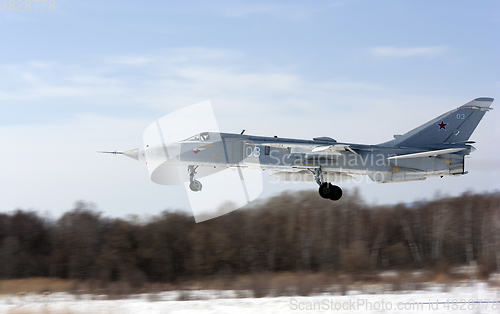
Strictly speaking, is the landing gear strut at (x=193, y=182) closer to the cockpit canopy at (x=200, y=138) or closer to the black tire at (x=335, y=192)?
the cockpit canopy at (x=200, y=138)

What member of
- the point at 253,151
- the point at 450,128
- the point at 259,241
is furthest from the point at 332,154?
the point at 259,241

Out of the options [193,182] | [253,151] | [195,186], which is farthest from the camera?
[253,151]

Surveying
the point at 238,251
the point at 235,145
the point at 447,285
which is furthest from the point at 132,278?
the point at 447,285

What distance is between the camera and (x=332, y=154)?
70.8 ft

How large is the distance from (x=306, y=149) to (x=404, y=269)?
20.6 metres

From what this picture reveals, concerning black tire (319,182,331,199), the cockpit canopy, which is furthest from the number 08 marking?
black tire (319,182,331,199)

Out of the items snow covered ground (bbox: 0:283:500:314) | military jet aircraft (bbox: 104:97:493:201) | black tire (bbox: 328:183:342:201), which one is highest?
military jet aircraft (bbox: 104:97:493:201)

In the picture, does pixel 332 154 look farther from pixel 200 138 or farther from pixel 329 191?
pixel 200 138

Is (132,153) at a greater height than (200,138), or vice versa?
(200,138)

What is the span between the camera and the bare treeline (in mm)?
37375

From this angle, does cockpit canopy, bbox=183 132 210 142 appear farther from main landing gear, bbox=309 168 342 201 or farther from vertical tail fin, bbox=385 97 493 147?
vertical tail fin, bbox=385 97 493 147

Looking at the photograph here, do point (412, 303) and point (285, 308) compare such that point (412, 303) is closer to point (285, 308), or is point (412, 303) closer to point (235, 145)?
point (285, 308)

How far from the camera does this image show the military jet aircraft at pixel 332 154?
2131 cm

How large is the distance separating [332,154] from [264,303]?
858 centimetres
